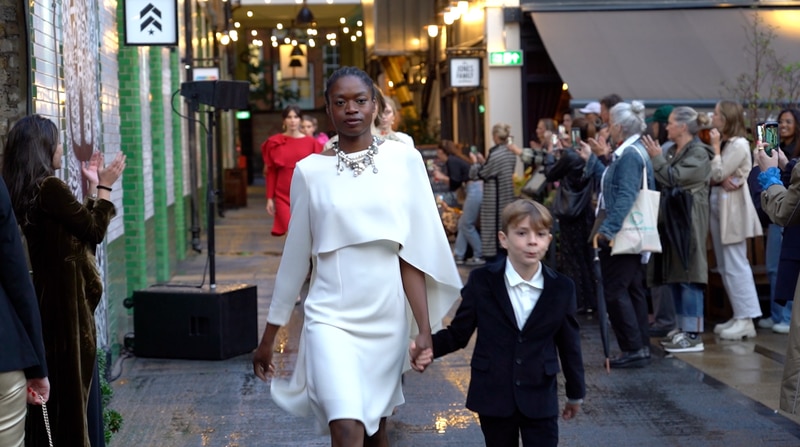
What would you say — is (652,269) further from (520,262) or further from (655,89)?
(655,89)

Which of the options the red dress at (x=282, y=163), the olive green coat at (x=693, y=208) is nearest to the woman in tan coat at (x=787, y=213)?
the olive green coat at (x=693, y=208)

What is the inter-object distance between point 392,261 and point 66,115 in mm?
3360

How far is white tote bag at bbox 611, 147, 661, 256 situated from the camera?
9.01 meters

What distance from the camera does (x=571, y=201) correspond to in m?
11.6

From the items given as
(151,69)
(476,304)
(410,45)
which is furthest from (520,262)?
(410,45)

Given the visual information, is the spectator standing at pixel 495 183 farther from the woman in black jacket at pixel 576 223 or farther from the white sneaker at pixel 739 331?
the white sneaker at pixel 739 331

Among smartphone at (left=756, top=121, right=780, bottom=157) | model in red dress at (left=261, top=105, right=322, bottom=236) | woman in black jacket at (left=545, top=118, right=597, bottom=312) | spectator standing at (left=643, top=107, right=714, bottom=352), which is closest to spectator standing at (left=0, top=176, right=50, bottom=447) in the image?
smartphone at (left=756, top=121, right=780, bottom=157)

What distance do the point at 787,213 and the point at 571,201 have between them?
17.4 feet

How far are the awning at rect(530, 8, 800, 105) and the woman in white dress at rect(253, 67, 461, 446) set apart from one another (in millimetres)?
14228

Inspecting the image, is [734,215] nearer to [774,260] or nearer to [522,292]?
[774,260]

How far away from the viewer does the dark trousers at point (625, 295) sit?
30.1ft

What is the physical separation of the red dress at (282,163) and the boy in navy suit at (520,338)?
24.2 feet

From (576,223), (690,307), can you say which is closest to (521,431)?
(690,307)

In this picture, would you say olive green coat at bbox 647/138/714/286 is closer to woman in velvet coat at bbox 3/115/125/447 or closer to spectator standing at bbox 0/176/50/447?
woman in velvet coat at bbox 3/115/125/447
